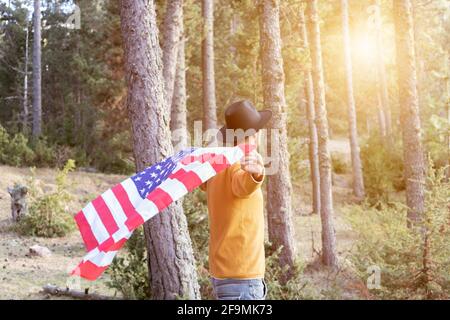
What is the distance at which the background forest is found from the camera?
25.6 ft

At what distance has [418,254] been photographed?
25.2ft

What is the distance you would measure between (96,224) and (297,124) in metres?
18.4

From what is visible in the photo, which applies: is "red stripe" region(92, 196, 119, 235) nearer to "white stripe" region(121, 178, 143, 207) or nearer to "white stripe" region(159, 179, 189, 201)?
"white stripe" region(121, 178, 143, 207)

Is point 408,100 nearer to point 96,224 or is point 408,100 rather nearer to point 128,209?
point 128,209

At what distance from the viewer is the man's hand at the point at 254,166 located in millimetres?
3525

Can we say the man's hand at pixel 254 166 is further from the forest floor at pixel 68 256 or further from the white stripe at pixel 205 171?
the forest floor at pixel 68 256

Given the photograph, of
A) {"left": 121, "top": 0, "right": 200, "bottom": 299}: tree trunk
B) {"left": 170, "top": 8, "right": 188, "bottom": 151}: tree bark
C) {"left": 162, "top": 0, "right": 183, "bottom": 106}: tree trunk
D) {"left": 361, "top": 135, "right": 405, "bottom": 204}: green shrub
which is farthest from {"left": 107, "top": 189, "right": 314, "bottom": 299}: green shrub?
{"left": 361, "top": 135, "right": 405, "bottom": 204}: green shrub

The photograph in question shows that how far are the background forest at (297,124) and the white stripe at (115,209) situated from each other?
2.39m

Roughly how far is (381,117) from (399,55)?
16.3 metres

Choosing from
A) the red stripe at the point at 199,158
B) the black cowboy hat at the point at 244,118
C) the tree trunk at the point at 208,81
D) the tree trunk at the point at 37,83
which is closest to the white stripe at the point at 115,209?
the red stripe at the point at 199,158

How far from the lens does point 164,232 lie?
19.9 ft

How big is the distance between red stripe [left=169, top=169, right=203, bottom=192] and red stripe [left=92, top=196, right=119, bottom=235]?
567mm
